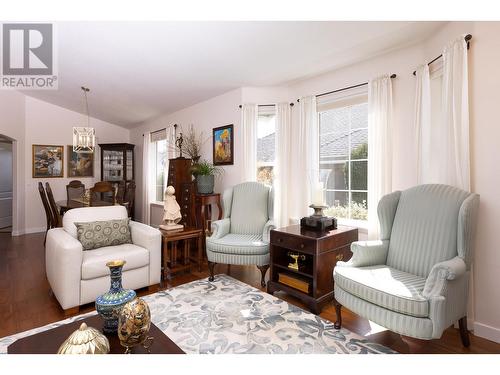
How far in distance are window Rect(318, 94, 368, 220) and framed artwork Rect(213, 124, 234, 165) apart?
138 centimetres

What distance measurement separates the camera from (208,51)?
2.96 meters

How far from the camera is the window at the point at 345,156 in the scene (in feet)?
10.1

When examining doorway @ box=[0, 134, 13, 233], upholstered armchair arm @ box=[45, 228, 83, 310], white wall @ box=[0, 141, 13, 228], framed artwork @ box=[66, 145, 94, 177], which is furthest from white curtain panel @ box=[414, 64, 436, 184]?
white wall @ box=[0, 141, 13, 228]

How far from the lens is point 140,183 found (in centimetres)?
686

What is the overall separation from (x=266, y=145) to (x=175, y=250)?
193cm

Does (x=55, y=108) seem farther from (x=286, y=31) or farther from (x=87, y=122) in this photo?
(x=286, y=31)

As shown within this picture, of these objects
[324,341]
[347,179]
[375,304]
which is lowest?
[324,341]

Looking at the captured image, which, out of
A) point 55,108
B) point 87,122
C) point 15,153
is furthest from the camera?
point 87,122

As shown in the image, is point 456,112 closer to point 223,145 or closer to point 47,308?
point 223,145

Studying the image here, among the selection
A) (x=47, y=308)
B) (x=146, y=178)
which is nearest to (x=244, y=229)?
(x=47, y=308)

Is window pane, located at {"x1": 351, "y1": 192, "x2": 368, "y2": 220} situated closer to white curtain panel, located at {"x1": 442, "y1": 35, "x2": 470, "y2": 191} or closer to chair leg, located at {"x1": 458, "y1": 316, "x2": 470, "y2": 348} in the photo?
white curtain panel, located at {"x1": 442, "y1": 35, "x2": 470, "y2": 191}

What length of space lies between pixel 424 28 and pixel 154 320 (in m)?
3.45

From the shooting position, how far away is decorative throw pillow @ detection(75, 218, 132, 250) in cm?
273

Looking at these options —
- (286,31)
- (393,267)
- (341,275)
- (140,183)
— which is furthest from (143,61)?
(140,183)
